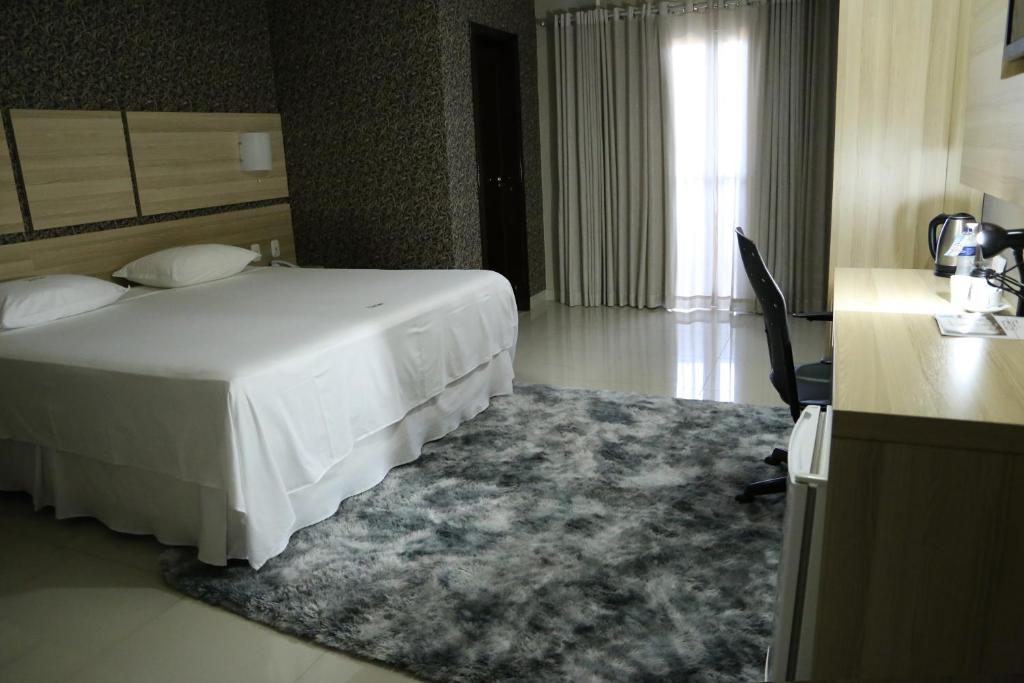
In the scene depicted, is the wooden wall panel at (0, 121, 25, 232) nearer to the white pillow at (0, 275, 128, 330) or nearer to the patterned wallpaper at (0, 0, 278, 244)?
the patterned wallpaper at (0, 0, 278, 244)

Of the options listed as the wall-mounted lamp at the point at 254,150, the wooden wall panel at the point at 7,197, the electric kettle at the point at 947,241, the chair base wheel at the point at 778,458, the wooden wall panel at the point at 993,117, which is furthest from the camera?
the wall-mounted lamp at the point at 254,150

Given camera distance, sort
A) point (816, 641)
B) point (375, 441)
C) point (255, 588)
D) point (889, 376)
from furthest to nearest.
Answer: point (375, 441) < point (255, 588) < point (889, 376) < point (816, 641)

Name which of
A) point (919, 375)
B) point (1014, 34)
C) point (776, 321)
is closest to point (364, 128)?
point (776, 321)

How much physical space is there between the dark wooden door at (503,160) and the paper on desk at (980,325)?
391cm

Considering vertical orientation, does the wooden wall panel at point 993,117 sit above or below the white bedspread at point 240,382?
above

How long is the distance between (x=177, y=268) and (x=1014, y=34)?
376 centimetres

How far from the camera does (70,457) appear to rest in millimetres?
2893

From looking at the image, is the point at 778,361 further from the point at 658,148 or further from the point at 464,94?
the point at 658,148

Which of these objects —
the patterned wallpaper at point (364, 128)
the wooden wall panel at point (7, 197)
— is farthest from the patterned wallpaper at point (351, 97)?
the wooden wall panel at point (7, 197)

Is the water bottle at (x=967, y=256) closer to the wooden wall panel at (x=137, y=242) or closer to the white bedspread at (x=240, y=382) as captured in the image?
the white bedspread at (x=240, y=382)

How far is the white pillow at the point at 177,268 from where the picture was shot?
4.10m

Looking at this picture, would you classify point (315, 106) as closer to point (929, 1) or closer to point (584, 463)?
point (584, 463)

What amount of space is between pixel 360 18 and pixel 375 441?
3037 millimetres

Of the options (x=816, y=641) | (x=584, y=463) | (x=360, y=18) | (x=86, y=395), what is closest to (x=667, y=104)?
(x=360, y=18)
